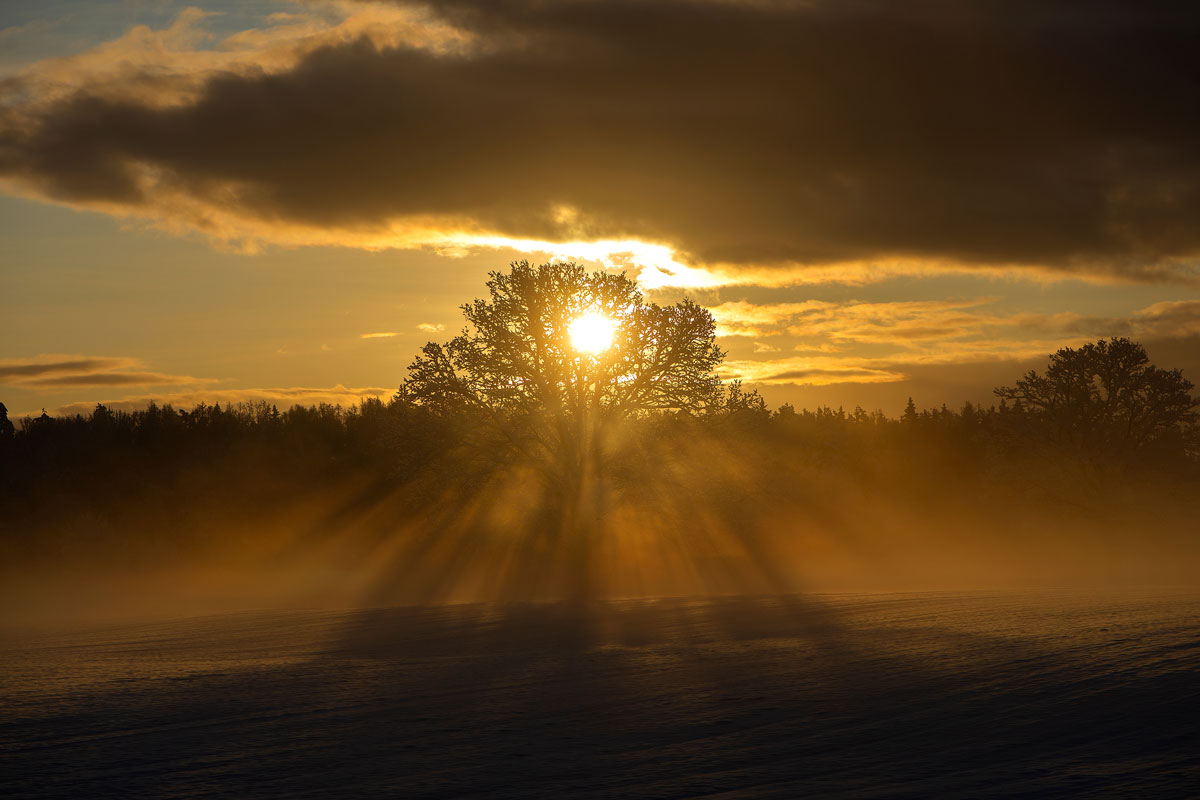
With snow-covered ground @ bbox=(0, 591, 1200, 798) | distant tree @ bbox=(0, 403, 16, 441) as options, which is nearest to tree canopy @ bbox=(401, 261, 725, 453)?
snow-covered ground @ bbox=(0, 591, 1200, 798)

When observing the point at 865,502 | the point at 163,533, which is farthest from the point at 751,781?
the point at 865,502

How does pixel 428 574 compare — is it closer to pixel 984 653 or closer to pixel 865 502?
pixel 984 653

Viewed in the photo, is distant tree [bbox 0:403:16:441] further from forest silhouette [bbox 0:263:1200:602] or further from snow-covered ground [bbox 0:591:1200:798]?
snow-covered ground [bbox 0:591:1200:798]

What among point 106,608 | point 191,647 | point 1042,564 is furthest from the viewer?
point 1042,564

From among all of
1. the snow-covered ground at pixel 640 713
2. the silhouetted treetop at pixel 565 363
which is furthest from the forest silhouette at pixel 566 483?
the snow-covered ground at pixel 640 713

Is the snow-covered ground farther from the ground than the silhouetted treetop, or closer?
closer

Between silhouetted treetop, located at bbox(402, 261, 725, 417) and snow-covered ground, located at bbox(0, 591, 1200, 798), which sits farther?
silhouetted treetop, located at bbox(402, 261, 725, 417)

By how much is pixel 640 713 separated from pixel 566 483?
1667 inches

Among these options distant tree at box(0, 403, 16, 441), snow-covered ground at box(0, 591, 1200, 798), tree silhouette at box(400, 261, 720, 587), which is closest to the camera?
snow-covered ground at box(0, 591, 1200, 798)

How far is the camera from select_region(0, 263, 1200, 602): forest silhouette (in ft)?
202

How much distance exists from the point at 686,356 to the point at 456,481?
1543 centimetres

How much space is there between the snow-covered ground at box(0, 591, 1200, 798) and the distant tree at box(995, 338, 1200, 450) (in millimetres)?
41690

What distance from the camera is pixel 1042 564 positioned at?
79.9 m

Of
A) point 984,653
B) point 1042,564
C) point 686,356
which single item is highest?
point 686,356
